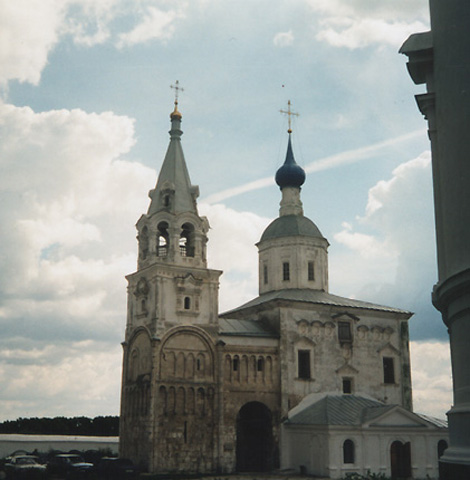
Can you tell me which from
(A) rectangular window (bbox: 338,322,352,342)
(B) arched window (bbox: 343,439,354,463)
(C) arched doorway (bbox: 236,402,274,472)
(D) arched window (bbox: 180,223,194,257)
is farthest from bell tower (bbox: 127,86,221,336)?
(B) arched window (bbox: 343,439,354,463)

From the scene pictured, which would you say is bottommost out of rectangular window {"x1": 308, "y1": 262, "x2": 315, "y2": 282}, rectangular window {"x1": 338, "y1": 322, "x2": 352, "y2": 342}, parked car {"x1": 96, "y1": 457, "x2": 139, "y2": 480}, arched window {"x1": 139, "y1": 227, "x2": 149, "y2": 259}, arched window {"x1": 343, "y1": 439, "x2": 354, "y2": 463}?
parked car {"x1": 96, "y1": 457, "x2": 139, "y2": 480}

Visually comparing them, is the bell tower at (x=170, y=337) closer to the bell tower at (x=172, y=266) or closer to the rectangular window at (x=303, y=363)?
the bell tower at (x=172, y=266)

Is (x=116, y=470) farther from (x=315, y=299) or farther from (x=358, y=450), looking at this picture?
(x=315, y=299)

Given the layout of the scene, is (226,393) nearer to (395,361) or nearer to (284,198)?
(395,361)

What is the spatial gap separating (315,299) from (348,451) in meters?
8.85

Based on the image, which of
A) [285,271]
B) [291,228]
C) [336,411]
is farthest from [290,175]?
[336,411]

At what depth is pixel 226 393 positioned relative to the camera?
3216cm

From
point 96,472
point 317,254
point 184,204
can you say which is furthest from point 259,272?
point 96,472

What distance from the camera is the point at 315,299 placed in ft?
118

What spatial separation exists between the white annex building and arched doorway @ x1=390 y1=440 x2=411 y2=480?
0.05 metres

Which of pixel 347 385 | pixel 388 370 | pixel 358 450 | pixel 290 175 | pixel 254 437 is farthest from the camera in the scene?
pixel 290 175

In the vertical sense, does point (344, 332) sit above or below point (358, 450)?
above

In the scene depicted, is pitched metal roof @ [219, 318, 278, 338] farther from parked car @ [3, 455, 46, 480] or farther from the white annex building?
parked car @ [3, 455, 46, 480]

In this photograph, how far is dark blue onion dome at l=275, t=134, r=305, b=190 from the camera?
131ft
